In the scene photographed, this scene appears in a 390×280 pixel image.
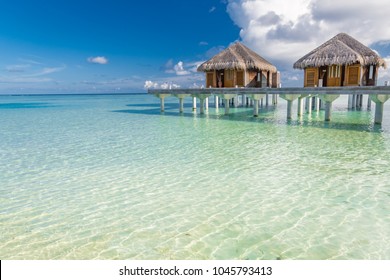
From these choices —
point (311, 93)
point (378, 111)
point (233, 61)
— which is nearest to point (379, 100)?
point (378, 111)

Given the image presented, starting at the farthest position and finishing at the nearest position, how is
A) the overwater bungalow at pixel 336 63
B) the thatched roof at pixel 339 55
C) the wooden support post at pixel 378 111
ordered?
the overwater bungalow at pixel 336 63 → the thatched roof at pixel 339 55 → the wooden support post at pixel 378 111

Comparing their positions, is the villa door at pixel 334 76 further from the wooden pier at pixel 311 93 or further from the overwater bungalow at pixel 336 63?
the wooden pier at pixel 311 93

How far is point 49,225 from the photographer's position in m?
4.32

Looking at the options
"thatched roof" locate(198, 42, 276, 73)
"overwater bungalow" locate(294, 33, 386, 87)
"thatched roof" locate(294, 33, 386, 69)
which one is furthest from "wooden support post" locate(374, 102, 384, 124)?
"thatched roof" locate(198, 42, 276, 73)

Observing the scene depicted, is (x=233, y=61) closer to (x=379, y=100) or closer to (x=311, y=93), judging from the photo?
(x=311, y=93)

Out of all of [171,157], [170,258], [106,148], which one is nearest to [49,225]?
[170,258]

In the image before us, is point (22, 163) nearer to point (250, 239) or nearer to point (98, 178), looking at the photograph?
point (98, 178)

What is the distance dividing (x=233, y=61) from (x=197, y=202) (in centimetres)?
1530

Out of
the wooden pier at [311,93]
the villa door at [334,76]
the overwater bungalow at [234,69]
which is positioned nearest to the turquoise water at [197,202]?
the wooden pier at [311,93]

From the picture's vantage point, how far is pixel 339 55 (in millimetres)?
15289

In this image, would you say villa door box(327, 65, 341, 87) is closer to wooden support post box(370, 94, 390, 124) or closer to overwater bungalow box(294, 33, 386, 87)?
overwater bungalow box(294, 33, 386, 87)

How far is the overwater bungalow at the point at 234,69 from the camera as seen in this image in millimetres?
18922

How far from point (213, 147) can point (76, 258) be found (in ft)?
22.2
